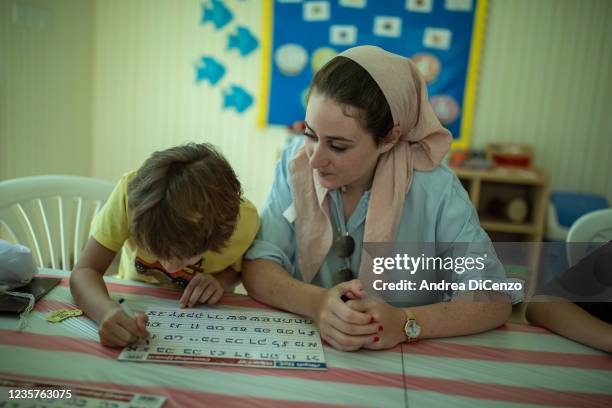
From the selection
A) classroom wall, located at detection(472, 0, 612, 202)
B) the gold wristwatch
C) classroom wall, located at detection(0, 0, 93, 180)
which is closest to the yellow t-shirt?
the gold wristwatch

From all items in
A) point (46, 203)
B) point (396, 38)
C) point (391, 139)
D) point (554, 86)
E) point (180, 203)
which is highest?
point (396, 38)

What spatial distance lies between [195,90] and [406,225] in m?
2.64

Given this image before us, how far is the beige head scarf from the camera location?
1.14m

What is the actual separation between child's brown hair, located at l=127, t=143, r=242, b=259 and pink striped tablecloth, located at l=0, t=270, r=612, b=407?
0.68 feet

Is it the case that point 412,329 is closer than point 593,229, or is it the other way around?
point 412,329

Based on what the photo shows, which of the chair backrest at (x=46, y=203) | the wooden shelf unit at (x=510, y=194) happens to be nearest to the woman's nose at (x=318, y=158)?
the chair backrest at (x=46, y=203)

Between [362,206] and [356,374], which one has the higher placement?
[362,206]

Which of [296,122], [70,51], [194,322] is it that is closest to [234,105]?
[296,122]

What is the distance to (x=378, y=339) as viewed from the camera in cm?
95

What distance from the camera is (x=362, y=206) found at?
126cm

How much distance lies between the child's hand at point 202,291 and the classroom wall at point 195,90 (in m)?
2.09

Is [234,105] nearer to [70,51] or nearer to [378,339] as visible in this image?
[70,51]

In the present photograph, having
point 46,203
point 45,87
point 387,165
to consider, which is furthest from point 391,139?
point 45,87

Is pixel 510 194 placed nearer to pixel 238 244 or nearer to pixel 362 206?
pixel 362 206
